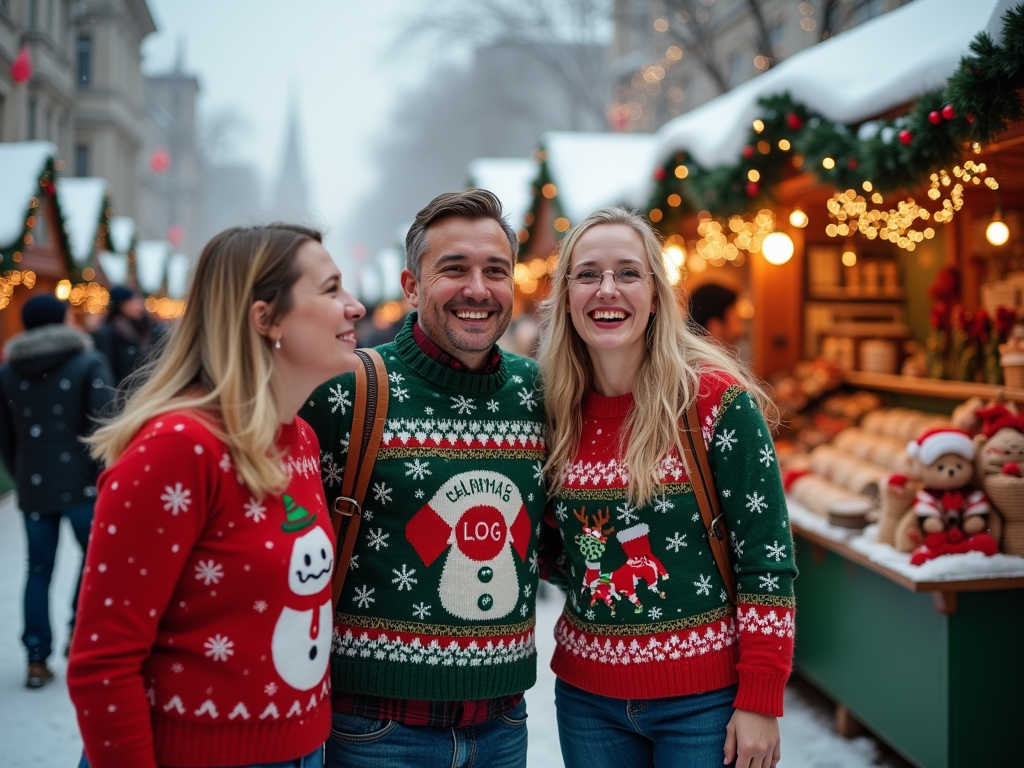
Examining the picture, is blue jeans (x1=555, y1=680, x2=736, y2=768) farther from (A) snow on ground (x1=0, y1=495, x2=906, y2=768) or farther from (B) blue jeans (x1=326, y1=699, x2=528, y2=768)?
(A) snow on ground (x1=0, y1=495, x2=906, y2=768)

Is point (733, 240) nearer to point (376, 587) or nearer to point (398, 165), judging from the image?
point (376, 587)

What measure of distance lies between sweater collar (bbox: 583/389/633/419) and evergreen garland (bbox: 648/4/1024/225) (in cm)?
177

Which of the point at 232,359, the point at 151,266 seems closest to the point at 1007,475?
the point at 232,359

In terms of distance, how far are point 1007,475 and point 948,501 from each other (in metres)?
0.24

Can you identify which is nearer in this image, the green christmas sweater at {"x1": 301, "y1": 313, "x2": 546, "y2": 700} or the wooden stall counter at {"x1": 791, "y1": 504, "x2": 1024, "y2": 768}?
the green christmas sweater at {"x1": 301, "y1": 313, "x2": 546, "y2": 700}

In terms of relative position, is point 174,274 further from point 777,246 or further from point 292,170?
point 292,170

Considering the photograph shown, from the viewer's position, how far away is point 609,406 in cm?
215

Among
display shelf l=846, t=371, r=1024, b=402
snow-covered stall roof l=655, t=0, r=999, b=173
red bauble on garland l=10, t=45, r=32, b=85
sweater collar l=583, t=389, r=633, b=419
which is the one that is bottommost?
sweater collar l=583, t=389, r=633, b=419

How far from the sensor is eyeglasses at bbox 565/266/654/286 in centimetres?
211

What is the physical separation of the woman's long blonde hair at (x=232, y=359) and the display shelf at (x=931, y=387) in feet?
12.0

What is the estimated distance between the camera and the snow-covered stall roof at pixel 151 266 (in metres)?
20.3

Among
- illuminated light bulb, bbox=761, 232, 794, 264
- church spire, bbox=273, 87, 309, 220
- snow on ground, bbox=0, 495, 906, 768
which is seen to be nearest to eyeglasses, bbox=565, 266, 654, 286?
snow on ground, bbox=0, 495, 906, 768

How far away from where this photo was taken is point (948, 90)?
9.57 ft

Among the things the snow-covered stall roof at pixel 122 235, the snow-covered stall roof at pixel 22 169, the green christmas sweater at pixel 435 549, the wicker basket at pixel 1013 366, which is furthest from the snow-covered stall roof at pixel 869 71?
the snow-covered stall roof at pixel 122 235
